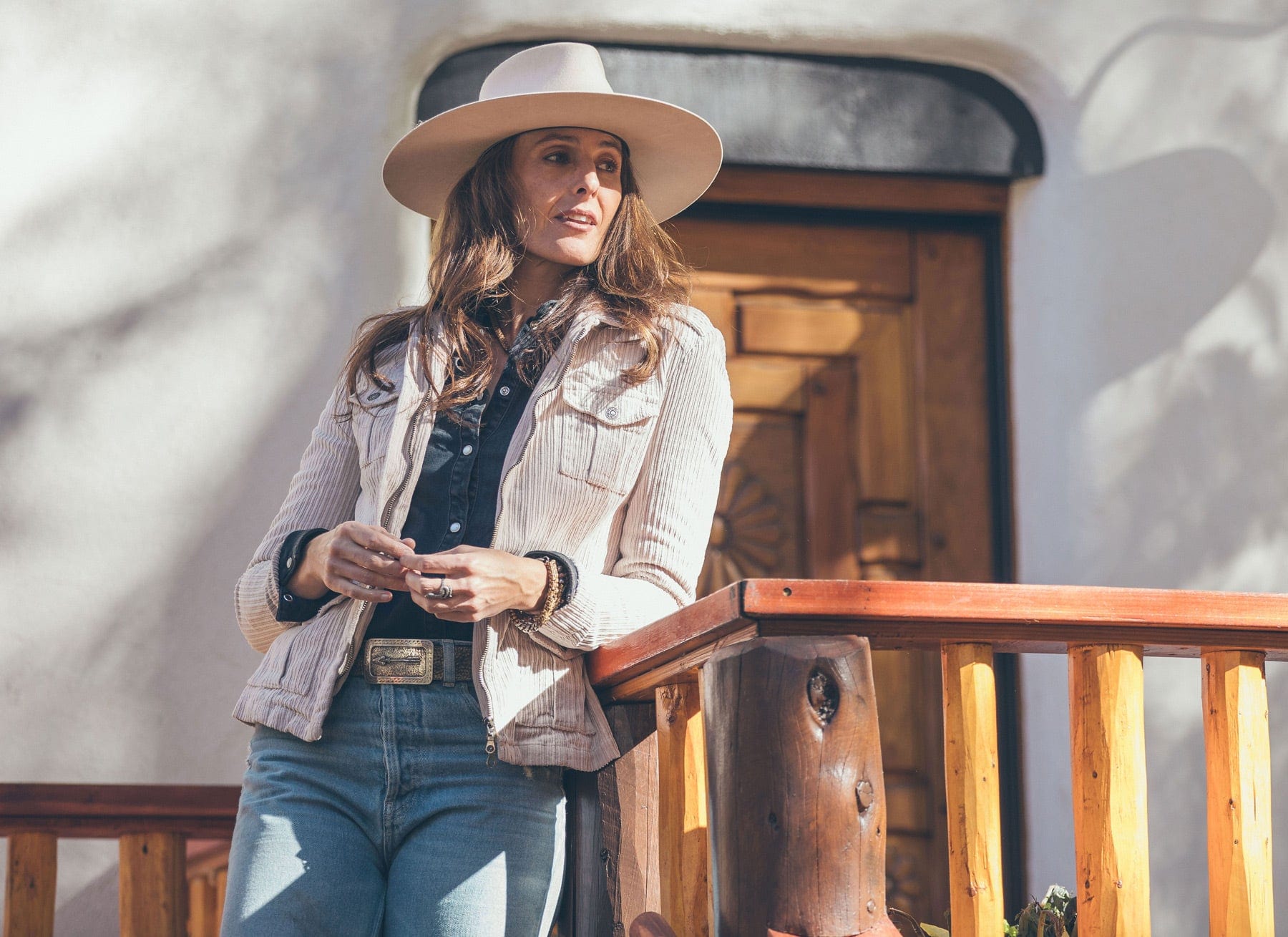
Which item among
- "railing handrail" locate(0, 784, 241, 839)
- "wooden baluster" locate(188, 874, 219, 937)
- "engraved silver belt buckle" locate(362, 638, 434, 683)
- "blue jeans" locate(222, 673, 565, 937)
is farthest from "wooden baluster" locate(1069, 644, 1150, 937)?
"wooden baluster" locate(188, 874, 219, 937)

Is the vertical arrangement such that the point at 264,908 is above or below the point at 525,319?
below

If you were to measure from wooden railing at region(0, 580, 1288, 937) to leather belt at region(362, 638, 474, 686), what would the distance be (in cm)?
20

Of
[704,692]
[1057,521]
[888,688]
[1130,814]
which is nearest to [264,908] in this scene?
[704,692]

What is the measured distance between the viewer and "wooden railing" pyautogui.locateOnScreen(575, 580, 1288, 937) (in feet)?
5.60

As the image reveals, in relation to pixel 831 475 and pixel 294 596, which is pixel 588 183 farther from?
pixel 831 475

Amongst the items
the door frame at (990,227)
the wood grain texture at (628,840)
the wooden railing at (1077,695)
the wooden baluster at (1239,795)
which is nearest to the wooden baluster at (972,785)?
the wooden railing at (1077,695)

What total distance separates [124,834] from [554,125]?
1.60m

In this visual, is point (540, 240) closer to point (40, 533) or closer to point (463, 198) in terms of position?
point (463, 198)

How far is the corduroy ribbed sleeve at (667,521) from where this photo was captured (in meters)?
2.05

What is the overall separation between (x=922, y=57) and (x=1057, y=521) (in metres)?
1.26

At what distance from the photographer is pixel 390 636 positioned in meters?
2.05

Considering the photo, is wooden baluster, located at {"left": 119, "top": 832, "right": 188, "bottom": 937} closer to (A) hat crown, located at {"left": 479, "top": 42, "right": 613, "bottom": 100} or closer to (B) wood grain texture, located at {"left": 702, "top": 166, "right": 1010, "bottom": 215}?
(A) hat crown, located at {"left": 479, "top": 42, "right": 613, "bottom": 100}

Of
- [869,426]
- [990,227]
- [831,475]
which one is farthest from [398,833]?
[990,227]

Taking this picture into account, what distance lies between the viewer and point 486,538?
2.11m
